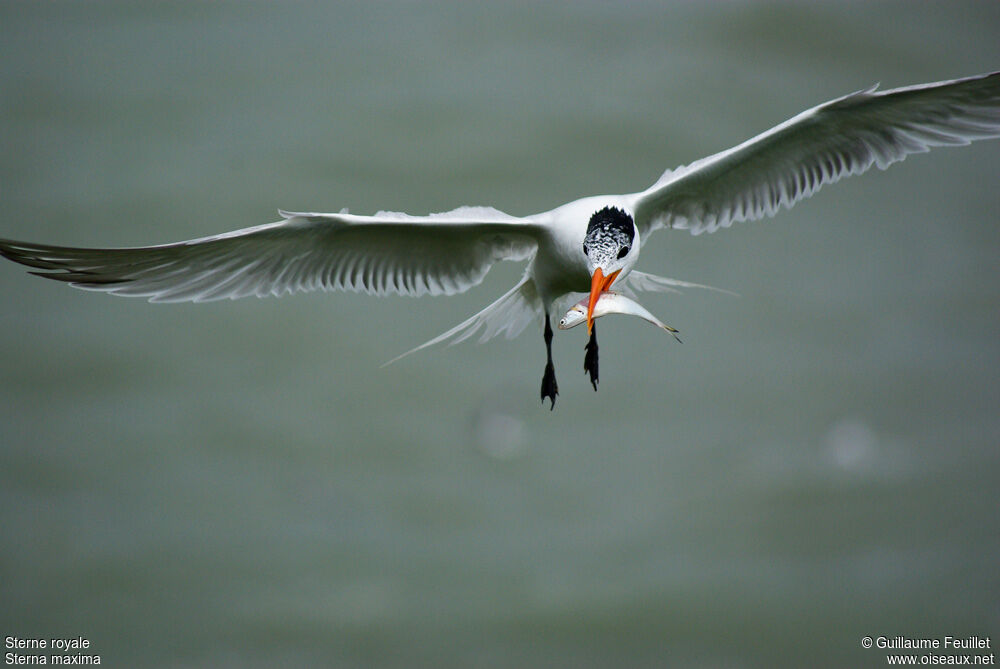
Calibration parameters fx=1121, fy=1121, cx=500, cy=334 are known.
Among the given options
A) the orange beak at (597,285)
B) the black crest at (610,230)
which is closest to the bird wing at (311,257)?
the black crest at (610,230)

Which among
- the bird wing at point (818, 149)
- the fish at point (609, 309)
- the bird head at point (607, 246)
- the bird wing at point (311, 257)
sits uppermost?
the bird wing at point (818, 149)

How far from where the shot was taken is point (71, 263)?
122 inches

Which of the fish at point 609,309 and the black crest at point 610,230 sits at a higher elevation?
the black crest at point 610,230

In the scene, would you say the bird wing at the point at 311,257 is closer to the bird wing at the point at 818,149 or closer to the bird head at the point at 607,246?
the bird head at the point at 607,246

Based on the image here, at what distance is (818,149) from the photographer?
12.3 ft

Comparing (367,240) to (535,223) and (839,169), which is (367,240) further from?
(839,169)

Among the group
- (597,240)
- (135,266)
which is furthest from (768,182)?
(135,266)

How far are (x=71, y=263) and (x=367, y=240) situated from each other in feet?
3.10

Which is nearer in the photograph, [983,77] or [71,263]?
[71,263]

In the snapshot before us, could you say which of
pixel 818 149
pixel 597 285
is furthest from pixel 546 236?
pixel 818 149

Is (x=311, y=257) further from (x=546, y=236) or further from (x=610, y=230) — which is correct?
(x=610, y=230)

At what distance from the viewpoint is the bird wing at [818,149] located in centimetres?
345

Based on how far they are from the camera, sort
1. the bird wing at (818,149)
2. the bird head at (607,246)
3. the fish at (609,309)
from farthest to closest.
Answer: the bird wing at (818,149)
the bird head at (607,246)
the fish at (609,309)

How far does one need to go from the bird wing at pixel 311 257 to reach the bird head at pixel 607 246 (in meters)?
0.36
